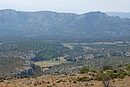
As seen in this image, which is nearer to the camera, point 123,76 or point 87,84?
point 87,84

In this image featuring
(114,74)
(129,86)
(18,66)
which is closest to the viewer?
(129,86)

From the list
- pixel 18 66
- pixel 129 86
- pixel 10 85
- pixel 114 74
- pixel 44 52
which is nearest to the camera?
pixel 129 86

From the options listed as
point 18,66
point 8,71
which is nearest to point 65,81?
point 8,71

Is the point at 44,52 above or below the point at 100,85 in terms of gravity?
below

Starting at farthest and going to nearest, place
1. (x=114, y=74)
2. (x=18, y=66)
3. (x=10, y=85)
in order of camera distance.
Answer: (x=18, y=66), (x=114, y=74), (x=10, y=85)

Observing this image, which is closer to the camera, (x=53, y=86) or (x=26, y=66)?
(x=53, y=86)

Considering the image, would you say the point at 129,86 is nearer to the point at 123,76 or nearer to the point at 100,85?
the point at 100,85

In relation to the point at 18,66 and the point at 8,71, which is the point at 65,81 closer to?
the point at 8,71

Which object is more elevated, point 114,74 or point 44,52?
point 114,74

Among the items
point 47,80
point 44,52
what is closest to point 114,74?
point 47,80
